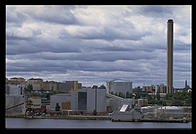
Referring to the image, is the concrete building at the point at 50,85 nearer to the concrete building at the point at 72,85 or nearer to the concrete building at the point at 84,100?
the concrete building at the point at 84,100

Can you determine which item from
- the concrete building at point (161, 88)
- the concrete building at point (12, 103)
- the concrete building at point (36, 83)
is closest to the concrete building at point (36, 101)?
the concrete building at point (36, 83)

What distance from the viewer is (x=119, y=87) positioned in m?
12.5

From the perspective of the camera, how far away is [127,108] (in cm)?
1116

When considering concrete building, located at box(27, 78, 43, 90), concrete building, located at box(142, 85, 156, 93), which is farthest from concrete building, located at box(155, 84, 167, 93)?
concrete building, located at box(27, 78, 43, 90)

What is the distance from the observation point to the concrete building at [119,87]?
12.3 metres

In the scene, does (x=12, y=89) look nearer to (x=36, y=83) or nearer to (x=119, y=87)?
(x=36, y=83)

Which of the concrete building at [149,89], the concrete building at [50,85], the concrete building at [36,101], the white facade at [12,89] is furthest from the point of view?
the concrete building at [149,89]

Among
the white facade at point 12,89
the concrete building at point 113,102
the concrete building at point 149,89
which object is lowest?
the concrete building at point 113,102

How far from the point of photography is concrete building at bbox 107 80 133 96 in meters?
12.3
